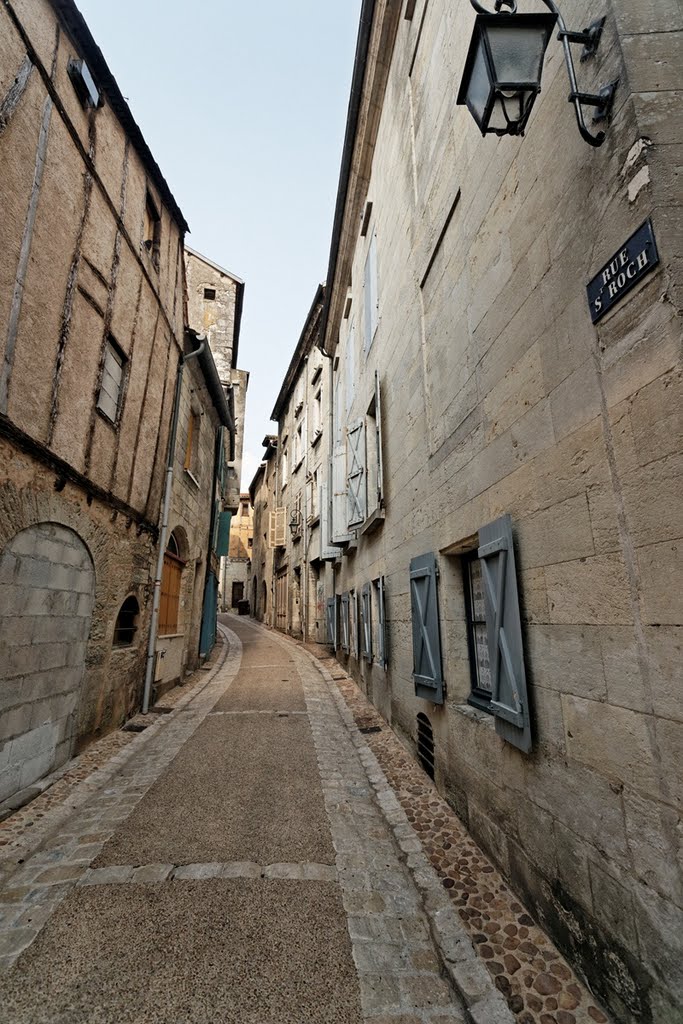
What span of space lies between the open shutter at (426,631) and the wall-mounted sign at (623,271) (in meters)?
2.69

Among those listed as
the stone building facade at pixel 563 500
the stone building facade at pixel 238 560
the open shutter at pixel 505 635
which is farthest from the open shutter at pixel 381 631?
the stone building facade at pixel 238 560

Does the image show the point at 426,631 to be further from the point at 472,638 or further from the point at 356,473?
the point at 356,473

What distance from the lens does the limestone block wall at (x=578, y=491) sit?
1.73 metres

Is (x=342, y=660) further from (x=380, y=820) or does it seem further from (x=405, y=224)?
(x=405, y=224)

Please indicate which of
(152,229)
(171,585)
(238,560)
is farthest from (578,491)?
(238,560)

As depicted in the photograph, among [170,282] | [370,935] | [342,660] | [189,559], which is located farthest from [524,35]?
[342,660]

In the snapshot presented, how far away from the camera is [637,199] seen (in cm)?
186

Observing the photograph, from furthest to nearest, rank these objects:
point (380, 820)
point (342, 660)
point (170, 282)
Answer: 1. point (342, 660)
2. point (170, 282)
3. point (380, 820)

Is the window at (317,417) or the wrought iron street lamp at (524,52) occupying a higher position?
the window at (317,417)

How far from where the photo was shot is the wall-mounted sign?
1.78m

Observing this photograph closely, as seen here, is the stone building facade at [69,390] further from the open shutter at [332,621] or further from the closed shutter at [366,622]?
the open shutter at [332,621]

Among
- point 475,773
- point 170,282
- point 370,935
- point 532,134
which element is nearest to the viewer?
point 370,935

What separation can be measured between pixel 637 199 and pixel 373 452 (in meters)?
5.24

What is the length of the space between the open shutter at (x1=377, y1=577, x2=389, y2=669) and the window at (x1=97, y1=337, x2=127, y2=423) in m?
4.13
